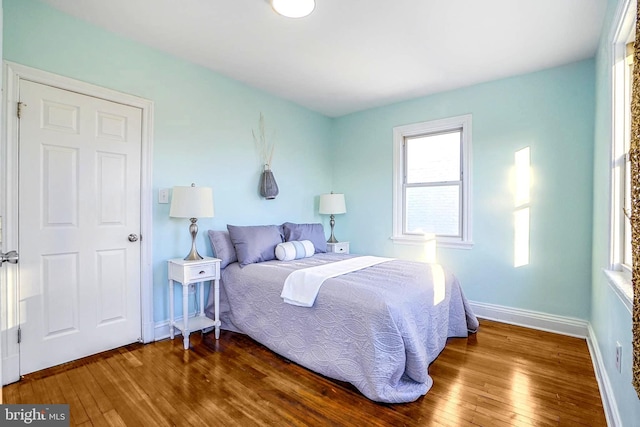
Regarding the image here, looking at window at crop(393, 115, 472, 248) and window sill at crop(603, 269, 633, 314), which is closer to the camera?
window sill at crop(603, 269, 633, 314)

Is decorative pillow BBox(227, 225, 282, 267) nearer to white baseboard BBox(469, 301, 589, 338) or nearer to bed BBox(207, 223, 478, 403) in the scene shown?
bed BBox(207, 223, 478, 403)

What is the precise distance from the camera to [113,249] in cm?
261

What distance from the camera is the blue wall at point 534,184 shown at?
9.68 feet

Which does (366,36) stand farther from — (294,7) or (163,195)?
(163,195)

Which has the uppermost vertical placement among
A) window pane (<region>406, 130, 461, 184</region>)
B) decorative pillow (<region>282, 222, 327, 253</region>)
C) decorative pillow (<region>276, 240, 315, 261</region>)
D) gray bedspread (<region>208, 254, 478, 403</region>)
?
window pane (<region>406, 130, 461, 184</region>)

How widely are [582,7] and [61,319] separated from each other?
4.25 m

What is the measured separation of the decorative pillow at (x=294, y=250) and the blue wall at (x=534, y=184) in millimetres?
1287

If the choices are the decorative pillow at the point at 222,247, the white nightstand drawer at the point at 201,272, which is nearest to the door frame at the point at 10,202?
the white nightstand drawer at the point at 201,272

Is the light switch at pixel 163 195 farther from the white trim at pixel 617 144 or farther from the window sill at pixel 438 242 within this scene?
the white trim at pixel 617 144

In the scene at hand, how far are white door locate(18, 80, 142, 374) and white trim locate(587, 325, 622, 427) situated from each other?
3.24 meters

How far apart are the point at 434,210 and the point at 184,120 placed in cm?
288

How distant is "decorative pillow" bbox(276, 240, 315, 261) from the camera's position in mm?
3219

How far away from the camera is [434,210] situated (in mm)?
3875

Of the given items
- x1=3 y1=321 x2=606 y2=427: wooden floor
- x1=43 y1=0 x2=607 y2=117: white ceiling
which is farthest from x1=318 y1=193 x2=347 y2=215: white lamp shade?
x1=3 y1=321 x2=606 y2=427: wooden floor
